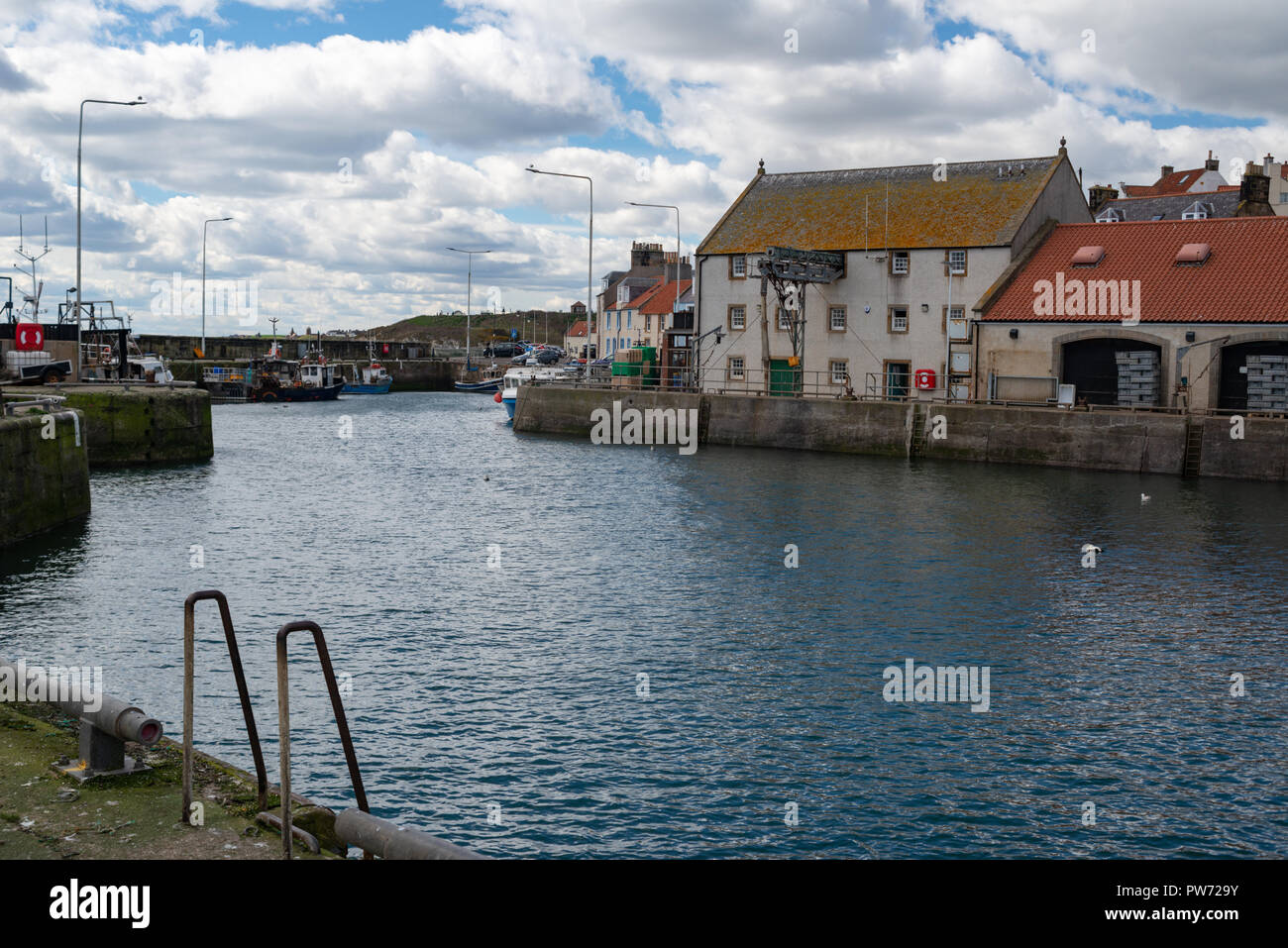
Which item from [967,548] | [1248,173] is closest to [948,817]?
[967,548]

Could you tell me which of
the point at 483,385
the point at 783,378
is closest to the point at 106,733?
the point at 783,378

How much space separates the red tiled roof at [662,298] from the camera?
106m

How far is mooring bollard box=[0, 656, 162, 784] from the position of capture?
9570 millimetres

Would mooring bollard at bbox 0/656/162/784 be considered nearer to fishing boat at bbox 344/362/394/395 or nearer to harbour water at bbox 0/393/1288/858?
harbour water at bbox 0/393/1288/858

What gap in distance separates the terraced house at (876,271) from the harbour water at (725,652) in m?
17.7

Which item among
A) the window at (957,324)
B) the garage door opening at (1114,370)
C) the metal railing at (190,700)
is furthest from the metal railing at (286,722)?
the window at (957,324)

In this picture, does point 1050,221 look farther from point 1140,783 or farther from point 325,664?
point 325,664

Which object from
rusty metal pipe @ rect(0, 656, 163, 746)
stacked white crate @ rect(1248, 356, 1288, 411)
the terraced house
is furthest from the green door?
rusty metal pipe @ rect(0, 656, 163, 746)

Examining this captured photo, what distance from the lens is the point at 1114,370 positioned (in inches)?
2016

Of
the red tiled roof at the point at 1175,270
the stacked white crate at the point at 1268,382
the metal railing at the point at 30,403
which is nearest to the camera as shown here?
the metal railing at the point at 30,403

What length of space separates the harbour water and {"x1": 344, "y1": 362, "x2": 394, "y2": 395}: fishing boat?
253 ft

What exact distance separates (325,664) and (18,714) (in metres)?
4.23

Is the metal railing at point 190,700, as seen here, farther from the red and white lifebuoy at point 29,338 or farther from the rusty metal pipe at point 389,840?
the red and white lifebuoy at point 29,338

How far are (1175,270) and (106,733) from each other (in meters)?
52.6
